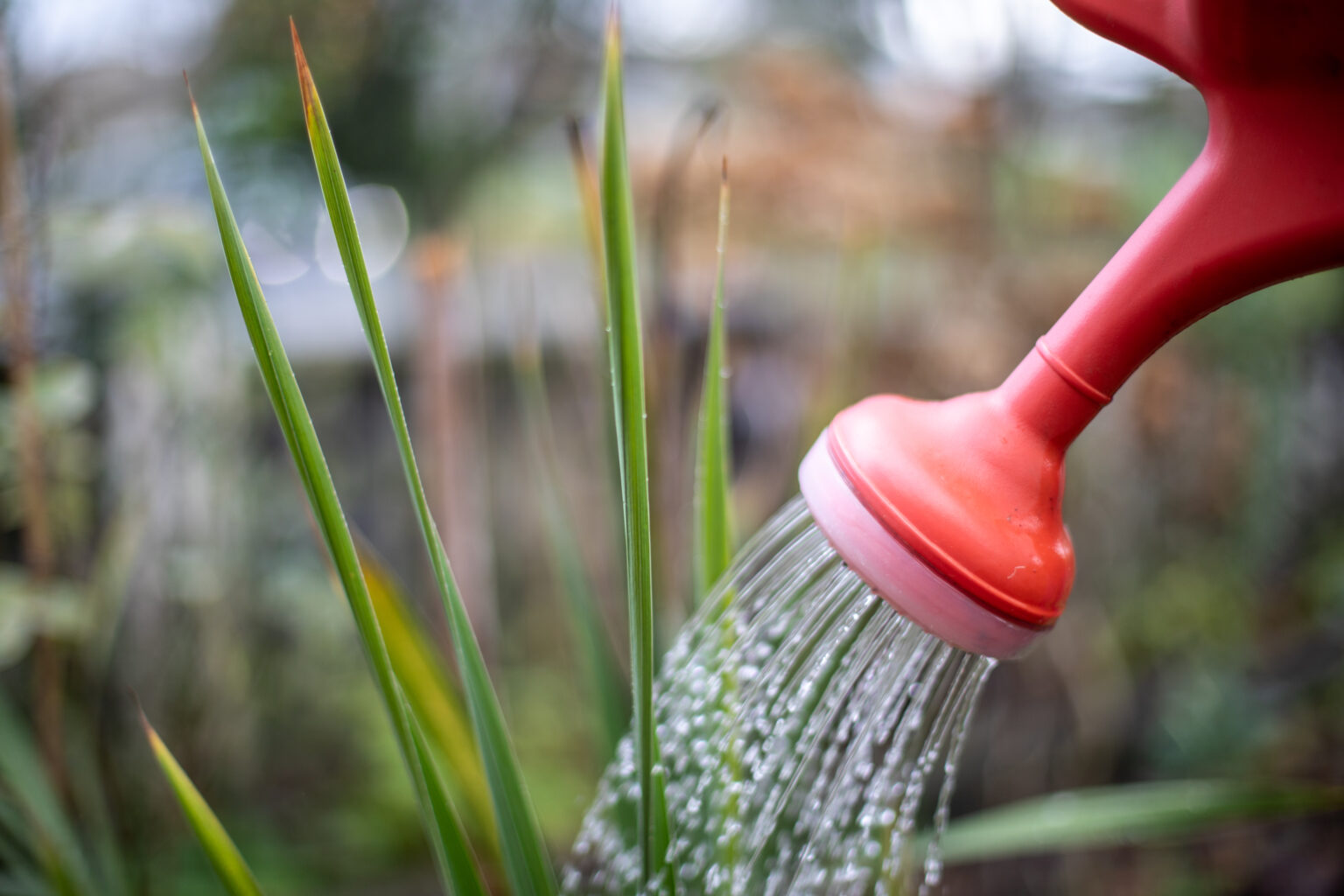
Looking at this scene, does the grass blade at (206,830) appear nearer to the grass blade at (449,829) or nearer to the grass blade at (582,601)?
the grass blade at (449,829)

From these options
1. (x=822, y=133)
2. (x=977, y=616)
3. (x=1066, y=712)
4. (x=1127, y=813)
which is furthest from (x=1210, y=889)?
(x=822, y=133)

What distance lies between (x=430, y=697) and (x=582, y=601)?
0.17 m

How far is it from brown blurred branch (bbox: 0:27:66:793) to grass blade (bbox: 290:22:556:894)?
574 mm

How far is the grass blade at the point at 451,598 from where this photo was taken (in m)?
0.41

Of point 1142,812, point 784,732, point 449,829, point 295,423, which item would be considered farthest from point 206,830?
point 1142,812

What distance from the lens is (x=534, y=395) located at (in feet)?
2.82

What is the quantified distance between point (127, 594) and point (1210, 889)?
185 cm

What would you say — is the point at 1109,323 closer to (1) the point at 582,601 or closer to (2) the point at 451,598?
(2) the point at 451,598

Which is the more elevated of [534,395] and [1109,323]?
[1109,323]

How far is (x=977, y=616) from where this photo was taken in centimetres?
38

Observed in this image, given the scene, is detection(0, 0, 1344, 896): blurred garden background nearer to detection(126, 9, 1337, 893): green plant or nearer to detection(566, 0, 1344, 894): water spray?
detection(126, 9, 1337, 893): green plant

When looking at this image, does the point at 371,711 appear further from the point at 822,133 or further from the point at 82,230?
the point at 822,133

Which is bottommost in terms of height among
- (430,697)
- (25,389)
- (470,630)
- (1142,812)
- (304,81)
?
(1142,812)

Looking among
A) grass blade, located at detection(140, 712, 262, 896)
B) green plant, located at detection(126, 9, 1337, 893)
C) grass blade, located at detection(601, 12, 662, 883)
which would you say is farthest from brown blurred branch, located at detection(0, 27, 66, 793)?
grass blade, located at detection(601, 12, 662, 883)
